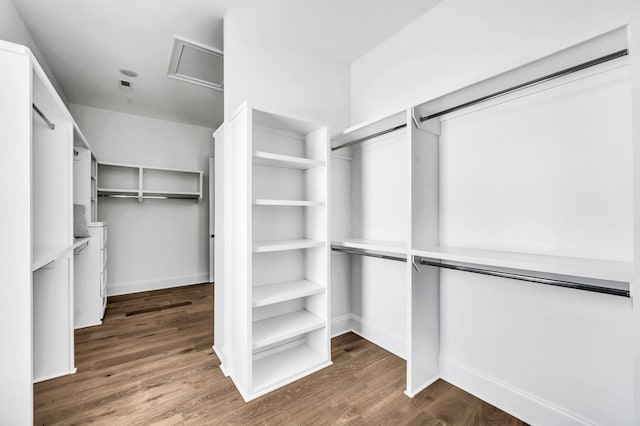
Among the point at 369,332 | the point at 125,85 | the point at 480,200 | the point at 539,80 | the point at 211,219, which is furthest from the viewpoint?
the point at 211,219

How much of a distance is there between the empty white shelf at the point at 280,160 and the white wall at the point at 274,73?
318 mm

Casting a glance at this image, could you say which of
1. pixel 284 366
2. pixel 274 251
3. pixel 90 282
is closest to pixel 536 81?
pixel 274 251

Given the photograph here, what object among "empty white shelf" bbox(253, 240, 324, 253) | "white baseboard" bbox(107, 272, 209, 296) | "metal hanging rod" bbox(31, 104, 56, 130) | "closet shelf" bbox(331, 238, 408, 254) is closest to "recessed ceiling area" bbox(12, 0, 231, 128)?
"metal hanging rod" bbox(31, 104, 56, 130)

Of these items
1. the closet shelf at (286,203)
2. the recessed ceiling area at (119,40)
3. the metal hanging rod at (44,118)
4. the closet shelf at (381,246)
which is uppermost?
the recessed ceiling area at (119,40)

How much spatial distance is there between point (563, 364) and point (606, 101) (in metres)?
1.34

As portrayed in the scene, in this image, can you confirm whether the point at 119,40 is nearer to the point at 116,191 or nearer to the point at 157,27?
the point at 157,27

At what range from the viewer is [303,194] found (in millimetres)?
2430

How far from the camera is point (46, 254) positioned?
1612mm

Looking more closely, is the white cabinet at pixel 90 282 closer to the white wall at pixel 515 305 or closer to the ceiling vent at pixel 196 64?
the ceiling vent at pixel 196 64

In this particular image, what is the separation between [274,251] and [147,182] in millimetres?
3202

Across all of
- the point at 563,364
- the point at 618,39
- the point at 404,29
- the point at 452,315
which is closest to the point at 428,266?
the point at 452,315

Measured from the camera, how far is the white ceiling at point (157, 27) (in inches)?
79.7

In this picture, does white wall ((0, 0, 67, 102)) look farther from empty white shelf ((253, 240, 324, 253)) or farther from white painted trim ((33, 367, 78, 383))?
white painted trim ((33, 367, 78, 383))

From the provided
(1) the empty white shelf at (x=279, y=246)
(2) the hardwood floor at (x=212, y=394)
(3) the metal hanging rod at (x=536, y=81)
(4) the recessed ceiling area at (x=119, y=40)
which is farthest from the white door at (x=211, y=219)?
(3) the metal hanging rod at (x=536, y=81)
